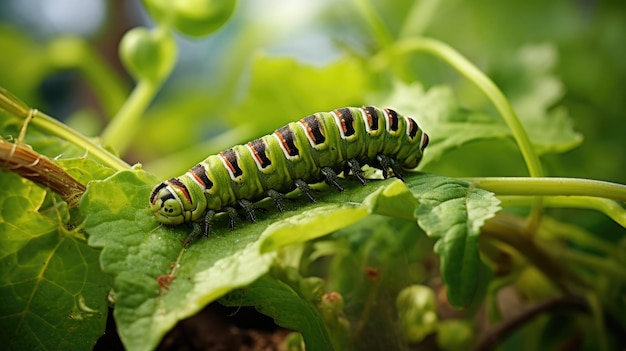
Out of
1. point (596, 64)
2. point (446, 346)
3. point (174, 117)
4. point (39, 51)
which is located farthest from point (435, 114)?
point (39, 51)

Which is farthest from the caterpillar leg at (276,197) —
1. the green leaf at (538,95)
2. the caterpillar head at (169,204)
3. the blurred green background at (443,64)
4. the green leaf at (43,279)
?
the blurred green background at (443,64)

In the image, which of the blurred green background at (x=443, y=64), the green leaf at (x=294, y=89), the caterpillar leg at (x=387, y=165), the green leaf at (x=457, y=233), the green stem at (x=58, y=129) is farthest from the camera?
the blurred green background at (x=443, y=64)

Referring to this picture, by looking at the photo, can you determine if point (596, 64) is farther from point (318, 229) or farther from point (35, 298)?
point (35, 298)

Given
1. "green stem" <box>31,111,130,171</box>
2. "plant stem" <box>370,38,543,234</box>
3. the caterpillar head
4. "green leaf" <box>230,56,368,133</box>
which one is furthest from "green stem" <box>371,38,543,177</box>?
"green stem" <box>31,111,130,171</box>

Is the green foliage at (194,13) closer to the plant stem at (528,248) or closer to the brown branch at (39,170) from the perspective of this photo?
the brown branch at (39,170)

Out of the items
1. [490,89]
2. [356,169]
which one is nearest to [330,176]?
[356,169]

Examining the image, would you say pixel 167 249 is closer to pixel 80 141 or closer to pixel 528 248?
pixel 80 141

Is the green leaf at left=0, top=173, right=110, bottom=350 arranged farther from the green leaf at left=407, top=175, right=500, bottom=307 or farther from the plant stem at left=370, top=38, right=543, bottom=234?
the plant stem at left=370, top=38, right=543, bottom=234
